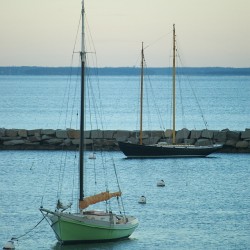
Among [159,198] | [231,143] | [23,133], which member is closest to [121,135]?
[23,133]

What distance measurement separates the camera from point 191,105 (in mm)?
136500

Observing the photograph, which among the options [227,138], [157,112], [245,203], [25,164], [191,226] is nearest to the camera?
[191,226]

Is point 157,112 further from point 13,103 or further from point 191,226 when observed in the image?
point 191,226

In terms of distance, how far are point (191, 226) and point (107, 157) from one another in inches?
841

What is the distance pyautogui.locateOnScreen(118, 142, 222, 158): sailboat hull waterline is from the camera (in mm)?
58688

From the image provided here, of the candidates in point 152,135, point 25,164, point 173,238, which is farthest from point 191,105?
point 173,238

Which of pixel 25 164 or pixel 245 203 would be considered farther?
pixel 25 164

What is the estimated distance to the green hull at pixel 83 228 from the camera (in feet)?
111

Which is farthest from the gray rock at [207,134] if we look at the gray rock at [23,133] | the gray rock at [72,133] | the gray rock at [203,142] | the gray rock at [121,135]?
the gray rock at [23,133]

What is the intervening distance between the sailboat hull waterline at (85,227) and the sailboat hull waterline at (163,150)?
78.2ft

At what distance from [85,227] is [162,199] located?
10.8m

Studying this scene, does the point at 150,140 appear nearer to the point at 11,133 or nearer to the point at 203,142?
the point at 203,142

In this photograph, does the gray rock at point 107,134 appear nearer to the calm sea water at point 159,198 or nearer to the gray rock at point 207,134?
the calm sea water at point 159,198

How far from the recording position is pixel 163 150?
59.0 meters
